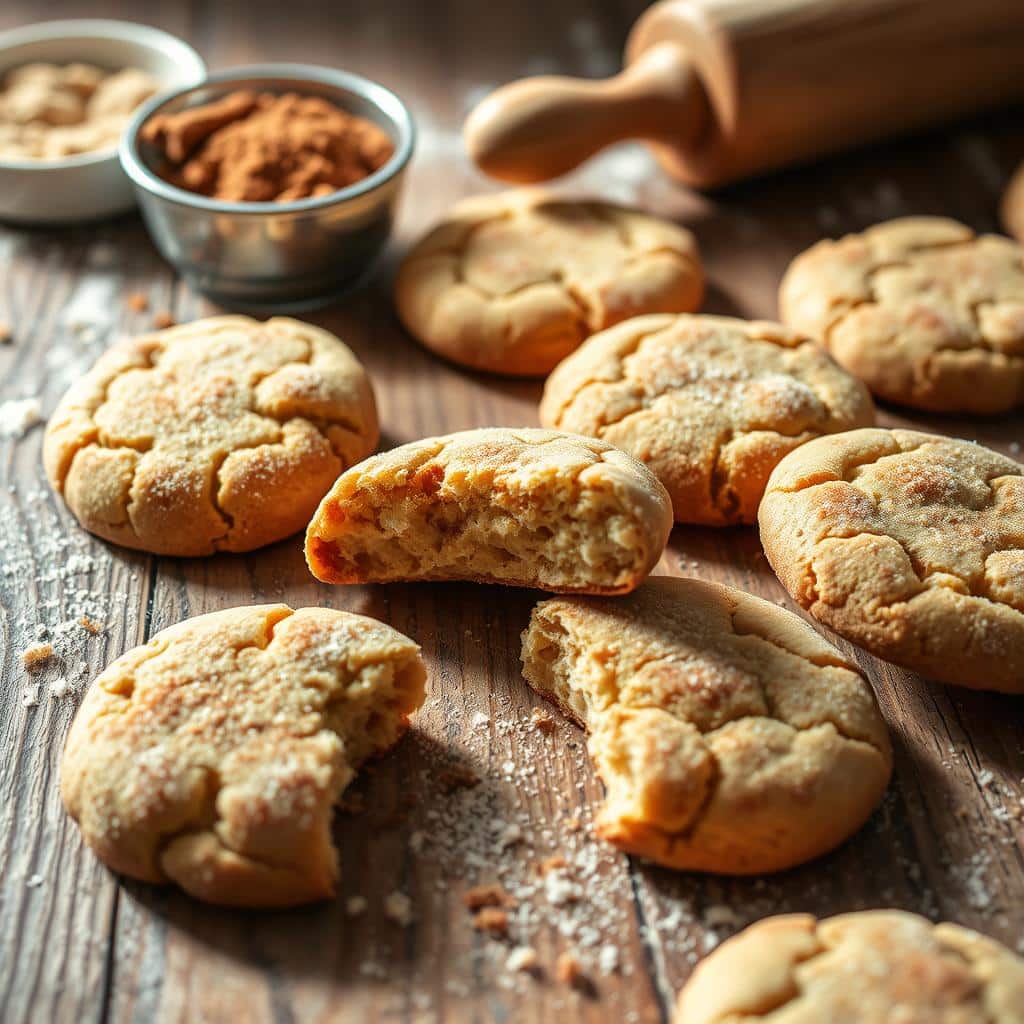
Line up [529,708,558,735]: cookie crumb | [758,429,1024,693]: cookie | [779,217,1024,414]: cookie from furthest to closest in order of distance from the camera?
[779,217,1024,414]: cookie → [529,708,558,735]: cookie crumb → [758,429,1024,693]: cookie

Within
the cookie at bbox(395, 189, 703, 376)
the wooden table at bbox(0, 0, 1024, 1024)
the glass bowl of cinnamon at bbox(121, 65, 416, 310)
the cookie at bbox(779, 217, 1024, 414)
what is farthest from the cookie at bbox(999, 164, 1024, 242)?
the glass bowl of cinnamon at bbox(121, 65, 416, 310)

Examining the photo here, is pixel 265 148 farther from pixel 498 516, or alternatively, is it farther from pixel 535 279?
pixel 498 516

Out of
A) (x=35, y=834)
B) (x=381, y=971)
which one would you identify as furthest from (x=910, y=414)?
(x=35, y=834)

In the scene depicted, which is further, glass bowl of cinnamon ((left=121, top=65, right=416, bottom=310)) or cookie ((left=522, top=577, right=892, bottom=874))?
glass bowl of cinnamon ((left=121, top=65, right=416, bottom=310))

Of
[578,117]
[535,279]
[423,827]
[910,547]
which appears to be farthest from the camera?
[578,117]

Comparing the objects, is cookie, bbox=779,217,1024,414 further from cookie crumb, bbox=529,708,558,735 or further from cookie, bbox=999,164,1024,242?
cookie crumb, bbox=529,708,558,735

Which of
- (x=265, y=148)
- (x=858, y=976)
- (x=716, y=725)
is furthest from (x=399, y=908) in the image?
(x=265, y=148)
